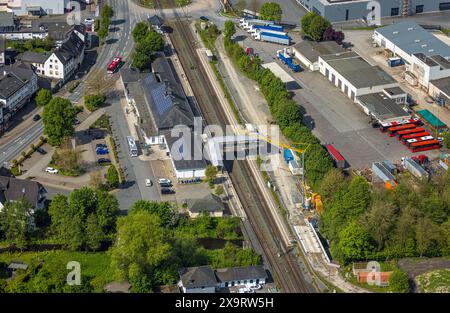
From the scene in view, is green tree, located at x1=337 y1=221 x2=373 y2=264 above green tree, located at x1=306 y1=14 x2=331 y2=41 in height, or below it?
below

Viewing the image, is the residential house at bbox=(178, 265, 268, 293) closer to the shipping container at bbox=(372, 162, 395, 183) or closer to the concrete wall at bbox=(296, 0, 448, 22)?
the shipping container at bbox=(372, 162, 395, 183)

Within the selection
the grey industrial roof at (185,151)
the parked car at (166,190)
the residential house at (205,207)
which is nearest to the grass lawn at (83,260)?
the residential house at (205,207)

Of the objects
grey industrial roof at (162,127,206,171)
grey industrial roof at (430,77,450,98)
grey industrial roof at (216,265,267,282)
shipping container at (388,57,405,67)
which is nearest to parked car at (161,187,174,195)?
grey industrial roof at (162,127,206,171)

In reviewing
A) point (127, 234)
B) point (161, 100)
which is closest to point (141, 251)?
point (127, 234)

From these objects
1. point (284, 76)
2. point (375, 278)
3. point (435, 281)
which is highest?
point (284, 76)

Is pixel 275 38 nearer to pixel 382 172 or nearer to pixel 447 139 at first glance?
pixel 447 139

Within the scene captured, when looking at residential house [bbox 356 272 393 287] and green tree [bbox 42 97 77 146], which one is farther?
green tree [bbox 42 97 77 146]
